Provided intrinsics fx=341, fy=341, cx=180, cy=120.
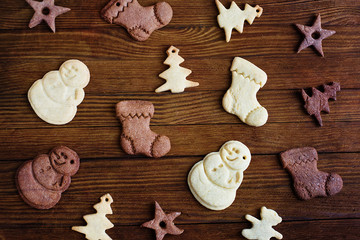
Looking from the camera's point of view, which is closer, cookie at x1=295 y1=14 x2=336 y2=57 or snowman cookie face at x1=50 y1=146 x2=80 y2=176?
snowman cookie face at x1=50 y1=146 x2=80 y2=176

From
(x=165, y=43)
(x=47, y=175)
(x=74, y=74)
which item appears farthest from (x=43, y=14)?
(x=47, y=175)

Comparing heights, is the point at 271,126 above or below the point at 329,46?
below

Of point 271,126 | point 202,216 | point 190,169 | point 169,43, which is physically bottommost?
point 202,216

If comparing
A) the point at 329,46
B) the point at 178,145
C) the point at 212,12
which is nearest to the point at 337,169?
the point at 329,46

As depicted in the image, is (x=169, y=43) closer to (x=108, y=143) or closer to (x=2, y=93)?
(x=108, y=143)

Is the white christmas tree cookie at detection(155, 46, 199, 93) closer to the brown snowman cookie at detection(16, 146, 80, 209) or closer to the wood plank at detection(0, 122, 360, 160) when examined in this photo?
the wood plank at detection(0, 122, 360, 160)

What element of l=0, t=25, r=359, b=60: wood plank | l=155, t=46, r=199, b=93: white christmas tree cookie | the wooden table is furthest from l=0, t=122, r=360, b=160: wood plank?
l=0, t=25, r=359, b=60: wood plank

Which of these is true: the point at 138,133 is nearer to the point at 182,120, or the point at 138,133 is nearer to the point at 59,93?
the point at 182,120
